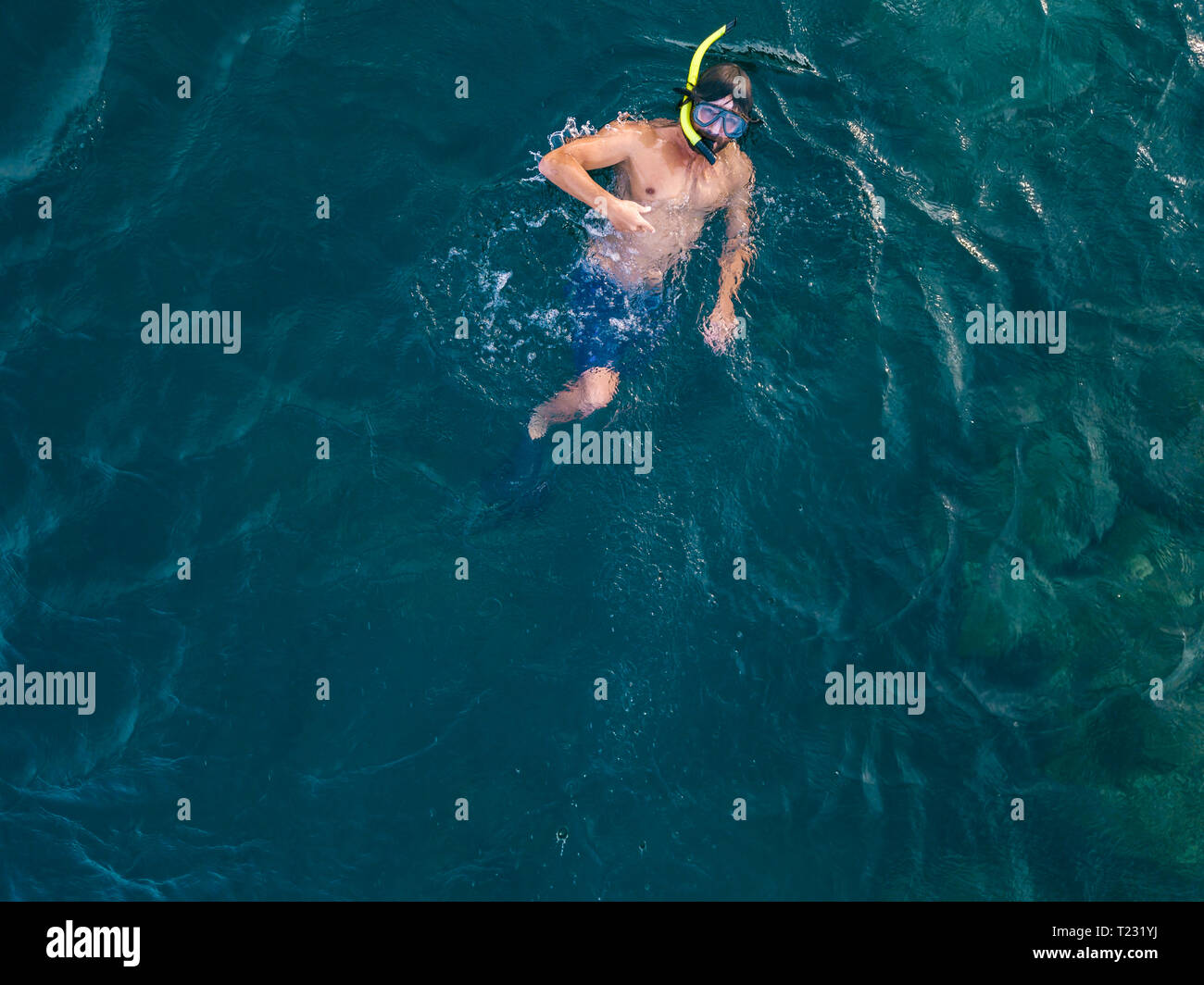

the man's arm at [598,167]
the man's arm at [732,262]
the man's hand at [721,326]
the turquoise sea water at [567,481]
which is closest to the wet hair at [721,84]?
the man's arm at [598,167]

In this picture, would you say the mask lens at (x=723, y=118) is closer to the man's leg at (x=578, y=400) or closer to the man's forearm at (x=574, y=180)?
the man's forearm at (x=574, y=180)

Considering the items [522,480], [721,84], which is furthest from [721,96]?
[522,480]

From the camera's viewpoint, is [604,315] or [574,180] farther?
[604,315]

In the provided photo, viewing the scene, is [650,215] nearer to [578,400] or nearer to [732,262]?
[732,262]

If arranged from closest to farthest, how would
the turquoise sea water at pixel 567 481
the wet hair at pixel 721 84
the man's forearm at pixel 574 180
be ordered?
the man's forearm at pixel 574 180, the wet hair at pixel 721 84, the turquoise sea water at pixel 567 481

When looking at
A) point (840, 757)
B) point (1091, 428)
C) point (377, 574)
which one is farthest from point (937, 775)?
point (377, 574)

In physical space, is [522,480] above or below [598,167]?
below

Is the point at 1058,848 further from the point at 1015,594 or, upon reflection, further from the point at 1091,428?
the point at 1091,428
